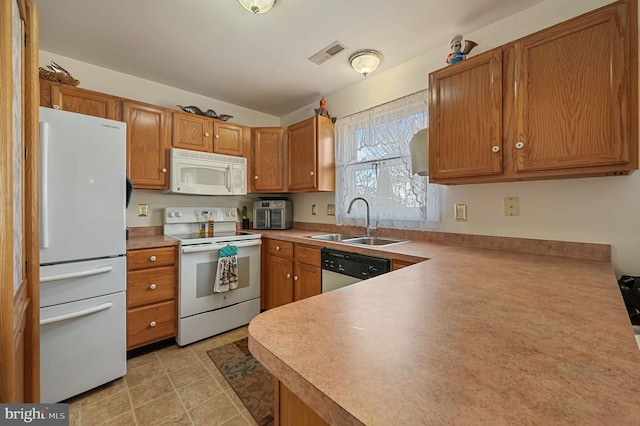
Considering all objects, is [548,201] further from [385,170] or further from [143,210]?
[143,210]

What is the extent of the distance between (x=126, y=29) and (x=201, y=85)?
858mm

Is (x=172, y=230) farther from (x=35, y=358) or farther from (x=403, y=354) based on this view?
(x=403, y=354)

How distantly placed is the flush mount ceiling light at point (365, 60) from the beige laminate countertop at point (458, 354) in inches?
75.5

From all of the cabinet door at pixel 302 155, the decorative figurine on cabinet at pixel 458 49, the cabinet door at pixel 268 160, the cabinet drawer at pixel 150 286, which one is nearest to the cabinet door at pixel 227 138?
the cabinet door at pixel 268 160

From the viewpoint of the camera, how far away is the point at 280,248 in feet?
8.47

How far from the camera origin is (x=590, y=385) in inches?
16.3

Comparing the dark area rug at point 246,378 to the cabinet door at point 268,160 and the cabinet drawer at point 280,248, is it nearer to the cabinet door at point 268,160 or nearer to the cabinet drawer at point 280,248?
the cabinet drawer at point 280,248

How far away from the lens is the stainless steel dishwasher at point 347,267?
1767 millimetres

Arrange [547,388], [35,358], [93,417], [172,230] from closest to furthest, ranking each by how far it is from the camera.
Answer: [547,388] → [35,358] → [93,417] → [172,230]

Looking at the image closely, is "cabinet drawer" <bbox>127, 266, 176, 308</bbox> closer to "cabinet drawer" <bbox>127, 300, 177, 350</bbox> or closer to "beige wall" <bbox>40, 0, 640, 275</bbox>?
"cabinet drawer" <bbox>127, 300, 177, 350</bbox>

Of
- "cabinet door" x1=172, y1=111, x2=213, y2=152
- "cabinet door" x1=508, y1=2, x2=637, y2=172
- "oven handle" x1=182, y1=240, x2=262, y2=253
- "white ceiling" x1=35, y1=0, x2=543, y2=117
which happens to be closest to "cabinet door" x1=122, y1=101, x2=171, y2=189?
"cabinet door" x1=172, y1=111, x2=213, y2=152

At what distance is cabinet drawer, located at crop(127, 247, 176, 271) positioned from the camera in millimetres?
1995

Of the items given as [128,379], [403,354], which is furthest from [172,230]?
[403,354]

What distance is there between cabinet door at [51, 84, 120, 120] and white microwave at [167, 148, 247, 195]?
0.53 m
